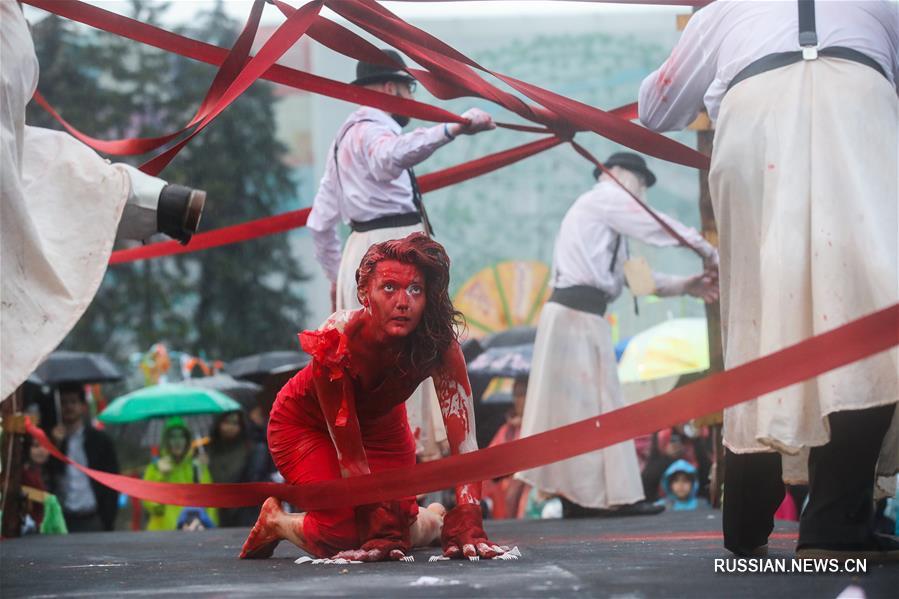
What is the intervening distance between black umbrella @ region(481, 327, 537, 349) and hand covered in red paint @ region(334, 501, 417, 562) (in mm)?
9033

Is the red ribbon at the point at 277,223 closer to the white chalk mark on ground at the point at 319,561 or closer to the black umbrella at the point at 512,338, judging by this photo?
the white chalk mark on ground at the point at 319,561

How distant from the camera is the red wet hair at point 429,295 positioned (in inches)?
179

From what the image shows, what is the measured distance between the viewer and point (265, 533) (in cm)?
492

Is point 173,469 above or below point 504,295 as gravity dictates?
below

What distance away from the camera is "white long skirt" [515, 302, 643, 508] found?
8.30 metres

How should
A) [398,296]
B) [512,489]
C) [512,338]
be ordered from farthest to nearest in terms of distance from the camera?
[512,338] → [512,489] → [398,296]

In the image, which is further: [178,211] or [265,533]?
[265,533]

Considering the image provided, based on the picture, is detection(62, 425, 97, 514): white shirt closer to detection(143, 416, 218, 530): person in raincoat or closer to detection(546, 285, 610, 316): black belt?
detection(143, 416, 218, 530): person in raincoat

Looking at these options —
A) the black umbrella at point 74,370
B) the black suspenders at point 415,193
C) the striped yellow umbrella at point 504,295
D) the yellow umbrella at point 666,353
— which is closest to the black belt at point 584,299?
the black suspenders at point 415,193

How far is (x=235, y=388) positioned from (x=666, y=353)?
4.03 m

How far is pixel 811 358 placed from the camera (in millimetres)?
3680

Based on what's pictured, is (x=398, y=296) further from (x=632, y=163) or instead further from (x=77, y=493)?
(x=77, y=493)

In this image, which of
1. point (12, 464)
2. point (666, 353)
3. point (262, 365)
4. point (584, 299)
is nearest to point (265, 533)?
point (584, 299)

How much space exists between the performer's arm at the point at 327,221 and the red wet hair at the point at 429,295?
2.49 metres
